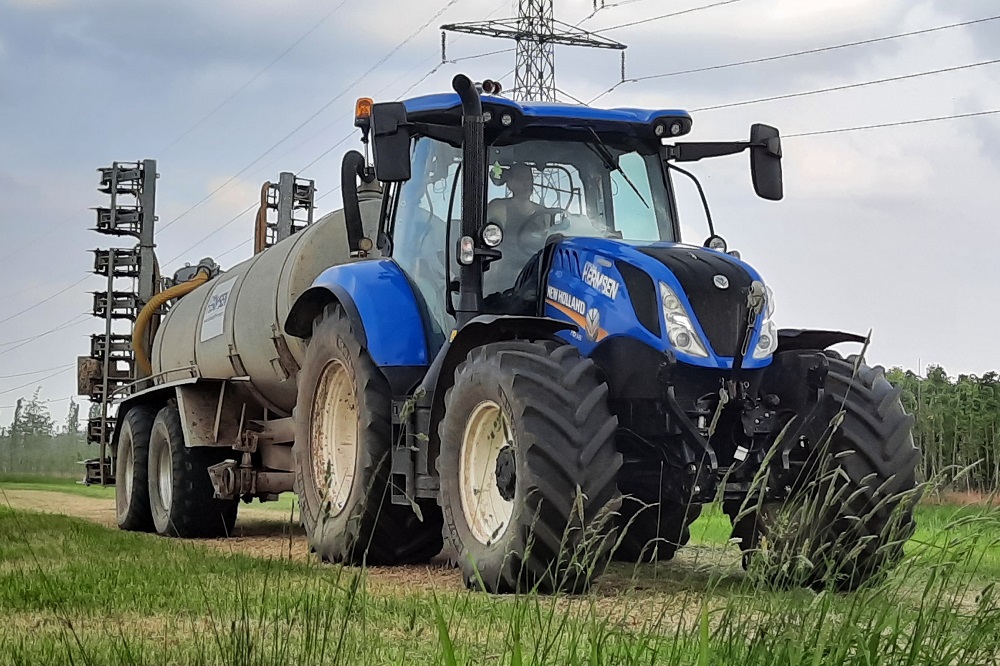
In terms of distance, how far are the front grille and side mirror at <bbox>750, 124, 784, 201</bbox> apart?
1.28m

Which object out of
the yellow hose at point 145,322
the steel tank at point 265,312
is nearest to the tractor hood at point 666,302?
the steel tank at point 265,312

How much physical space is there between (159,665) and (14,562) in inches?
169

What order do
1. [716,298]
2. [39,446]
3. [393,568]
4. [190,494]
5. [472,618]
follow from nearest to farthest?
[472,618], [716,298], [393,568], [190,494], [39,446]

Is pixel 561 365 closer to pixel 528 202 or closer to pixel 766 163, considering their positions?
pixel 528 202

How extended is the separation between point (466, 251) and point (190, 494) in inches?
225

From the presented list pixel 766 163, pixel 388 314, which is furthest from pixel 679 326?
pixel 388 314

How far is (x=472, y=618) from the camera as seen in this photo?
5070 millimetres

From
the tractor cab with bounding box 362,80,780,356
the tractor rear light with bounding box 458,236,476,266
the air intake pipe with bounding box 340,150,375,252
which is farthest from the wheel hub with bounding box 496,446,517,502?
the air intake pipe with bounding box 340,150,375,252

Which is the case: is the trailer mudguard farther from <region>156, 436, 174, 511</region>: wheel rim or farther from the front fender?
<region>156, 436, 174, 511</region>: wheel rim

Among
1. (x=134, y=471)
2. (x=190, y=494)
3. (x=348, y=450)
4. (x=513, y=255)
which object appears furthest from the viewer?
(x=134, y=471)

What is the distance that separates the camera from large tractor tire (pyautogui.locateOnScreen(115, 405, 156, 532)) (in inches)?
531

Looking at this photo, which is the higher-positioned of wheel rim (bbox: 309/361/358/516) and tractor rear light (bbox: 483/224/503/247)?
tractor rear light (bbox: 483/224/503/247)

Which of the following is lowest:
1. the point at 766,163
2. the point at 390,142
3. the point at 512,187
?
the point at 512,187

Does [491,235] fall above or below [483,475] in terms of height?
above
